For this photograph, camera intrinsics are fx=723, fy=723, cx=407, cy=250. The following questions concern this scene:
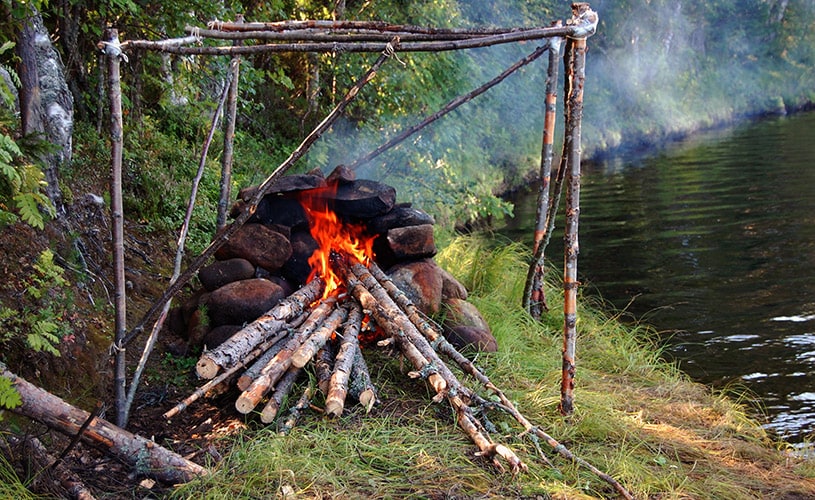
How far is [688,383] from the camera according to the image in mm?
6605

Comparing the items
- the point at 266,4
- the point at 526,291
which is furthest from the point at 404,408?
the point at 266,4

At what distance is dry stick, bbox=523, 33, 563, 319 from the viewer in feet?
21.8

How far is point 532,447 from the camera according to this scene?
461 cm

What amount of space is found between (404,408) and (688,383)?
3088 mm

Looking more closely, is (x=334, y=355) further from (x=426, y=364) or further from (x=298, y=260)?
(x=298, y=260)

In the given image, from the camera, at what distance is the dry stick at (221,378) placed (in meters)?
4.58

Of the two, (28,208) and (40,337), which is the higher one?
(28,208)

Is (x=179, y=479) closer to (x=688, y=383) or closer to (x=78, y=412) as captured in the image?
(x=78, y=412)

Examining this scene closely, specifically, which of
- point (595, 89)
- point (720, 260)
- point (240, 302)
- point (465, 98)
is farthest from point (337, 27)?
point (595, 89)

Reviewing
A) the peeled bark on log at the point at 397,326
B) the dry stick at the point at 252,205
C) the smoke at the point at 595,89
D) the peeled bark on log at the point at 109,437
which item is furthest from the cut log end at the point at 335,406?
the smoke at the point at 595,89

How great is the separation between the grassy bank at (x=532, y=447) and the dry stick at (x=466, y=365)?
8 centimetres

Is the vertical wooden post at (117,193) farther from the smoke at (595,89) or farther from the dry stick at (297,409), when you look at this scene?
the smoke at (595,89)

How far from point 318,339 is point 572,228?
6.42 ft

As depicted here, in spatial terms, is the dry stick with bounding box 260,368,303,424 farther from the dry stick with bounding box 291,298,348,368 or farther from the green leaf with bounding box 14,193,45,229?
the green leaf with bounding box 14,193,45,229
